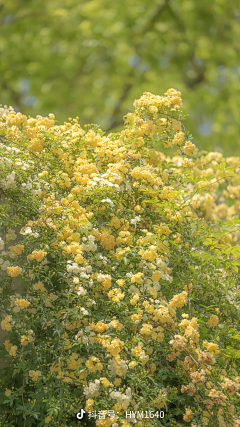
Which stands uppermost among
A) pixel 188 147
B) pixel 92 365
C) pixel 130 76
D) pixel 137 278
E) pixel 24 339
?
pixel 130 76

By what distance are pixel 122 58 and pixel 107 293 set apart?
17.1 ft

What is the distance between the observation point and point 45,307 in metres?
1.97

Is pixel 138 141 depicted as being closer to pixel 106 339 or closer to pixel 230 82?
pixel 106 339

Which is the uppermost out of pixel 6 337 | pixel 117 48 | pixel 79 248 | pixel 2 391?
pixel 117 48

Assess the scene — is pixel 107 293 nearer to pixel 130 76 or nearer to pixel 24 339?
pixel 24 339

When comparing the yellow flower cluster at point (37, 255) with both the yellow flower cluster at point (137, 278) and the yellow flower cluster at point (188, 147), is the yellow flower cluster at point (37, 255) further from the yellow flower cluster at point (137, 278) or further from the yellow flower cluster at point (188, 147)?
the yellow flower cluster at point (188, 147)

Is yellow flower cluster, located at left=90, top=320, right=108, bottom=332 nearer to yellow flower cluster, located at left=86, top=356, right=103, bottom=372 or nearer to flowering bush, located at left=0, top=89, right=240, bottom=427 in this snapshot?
flowering bush, located at left=0, top=89, right=240, bottom=427

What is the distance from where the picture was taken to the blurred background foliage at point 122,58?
648 centimetres

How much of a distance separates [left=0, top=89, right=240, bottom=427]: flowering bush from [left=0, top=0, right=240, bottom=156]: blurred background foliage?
4.10 metres

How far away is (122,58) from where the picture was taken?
21.3ft

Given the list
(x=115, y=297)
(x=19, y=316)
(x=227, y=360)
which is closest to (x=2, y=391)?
(x=19, y=316)

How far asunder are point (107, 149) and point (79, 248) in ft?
2.47

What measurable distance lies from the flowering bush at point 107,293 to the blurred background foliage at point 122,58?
410cm

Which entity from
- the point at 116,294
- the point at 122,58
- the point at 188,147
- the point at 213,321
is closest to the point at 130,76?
the point at 122,58
